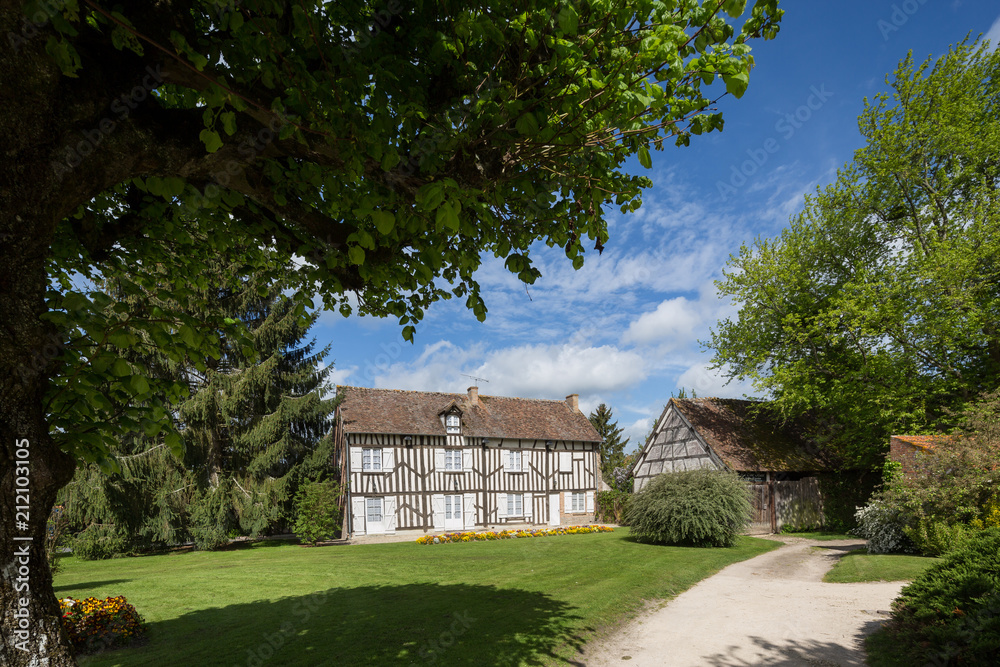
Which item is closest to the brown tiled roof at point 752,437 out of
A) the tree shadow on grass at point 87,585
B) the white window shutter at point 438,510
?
the white window shutter at point 438,510

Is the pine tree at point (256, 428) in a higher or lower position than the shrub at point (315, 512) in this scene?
higher

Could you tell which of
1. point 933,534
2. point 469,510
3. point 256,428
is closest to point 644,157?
point 933,534

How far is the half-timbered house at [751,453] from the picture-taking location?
2220 centimetres

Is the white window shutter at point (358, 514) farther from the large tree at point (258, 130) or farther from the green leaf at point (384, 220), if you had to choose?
the green leaf at point (384, 220)

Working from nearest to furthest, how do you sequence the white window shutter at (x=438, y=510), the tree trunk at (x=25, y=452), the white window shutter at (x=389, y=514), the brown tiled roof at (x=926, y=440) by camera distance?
the tree trunk at (x=25, y=452) < the brown tiled roof at (x=926, y=440) < the white window shutter at (x=389, y=514) < the white window shutter at (x=438, y=510)

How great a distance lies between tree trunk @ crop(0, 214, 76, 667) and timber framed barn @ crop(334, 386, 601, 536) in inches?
831

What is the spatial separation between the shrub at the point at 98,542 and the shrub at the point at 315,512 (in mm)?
6069

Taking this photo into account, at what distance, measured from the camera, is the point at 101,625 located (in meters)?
6.91

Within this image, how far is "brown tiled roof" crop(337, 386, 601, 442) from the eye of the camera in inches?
966

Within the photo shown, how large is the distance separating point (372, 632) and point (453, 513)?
18.9 m

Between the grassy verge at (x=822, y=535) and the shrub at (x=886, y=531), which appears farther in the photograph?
the grassy verge at (x=822, y=535)

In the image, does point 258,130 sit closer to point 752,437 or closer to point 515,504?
point 752,437

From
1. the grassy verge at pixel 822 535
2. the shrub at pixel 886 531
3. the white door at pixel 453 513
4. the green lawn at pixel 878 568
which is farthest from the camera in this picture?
the white door at pixel 453 513

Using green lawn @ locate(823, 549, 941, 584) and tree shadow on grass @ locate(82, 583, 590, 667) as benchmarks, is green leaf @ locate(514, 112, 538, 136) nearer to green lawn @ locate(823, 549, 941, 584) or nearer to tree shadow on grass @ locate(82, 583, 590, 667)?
tree shadow on grass @ locate(82, 583, 590, 667)
